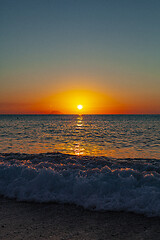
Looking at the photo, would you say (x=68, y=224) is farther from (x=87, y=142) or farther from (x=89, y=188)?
(x=87, y=142)

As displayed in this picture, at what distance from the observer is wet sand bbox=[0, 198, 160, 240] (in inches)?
172

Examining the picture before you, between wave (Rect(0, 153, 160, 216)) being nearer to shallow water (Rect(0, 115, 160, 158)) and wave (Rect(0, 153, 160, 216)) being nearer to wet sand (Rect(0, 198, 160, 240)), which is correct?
wet sand (Rect(0, 198, 160, 240))

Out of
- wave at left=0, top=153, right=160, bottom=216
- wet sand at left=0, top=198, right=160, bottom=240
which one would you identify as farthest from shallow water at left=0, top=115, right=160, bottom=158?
wet sand at left=0, top=198, right=160, bottom=240

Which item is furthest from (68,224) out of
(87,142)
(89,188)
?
(87,142)

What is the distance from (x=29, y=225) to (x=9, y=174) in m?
3.35

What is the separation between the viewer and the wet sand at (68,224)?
14.4 ft

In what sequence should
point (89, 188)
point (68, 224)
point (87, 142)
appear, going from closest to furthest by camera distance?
point (68, 224) → point (89, 188) → point (87, 142)

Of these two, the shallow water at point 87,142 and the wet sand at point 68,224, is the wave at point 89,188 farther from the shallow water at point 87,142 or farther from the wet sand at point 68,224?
the shallow water at point 87,142

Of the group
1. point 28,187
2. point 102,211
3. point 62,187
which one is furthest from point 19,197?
point 102,211

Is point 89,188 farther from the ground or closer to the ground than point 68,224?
farther from the ground

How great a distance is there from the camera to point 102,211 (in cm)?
556

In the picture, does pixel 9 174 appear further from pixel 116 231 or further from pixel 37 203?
pixel 116 231

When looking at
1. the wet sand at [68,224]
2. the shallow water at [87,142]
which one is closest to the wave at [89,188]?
the wet sand at [68,224]

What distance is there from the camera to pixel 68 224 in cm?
492
